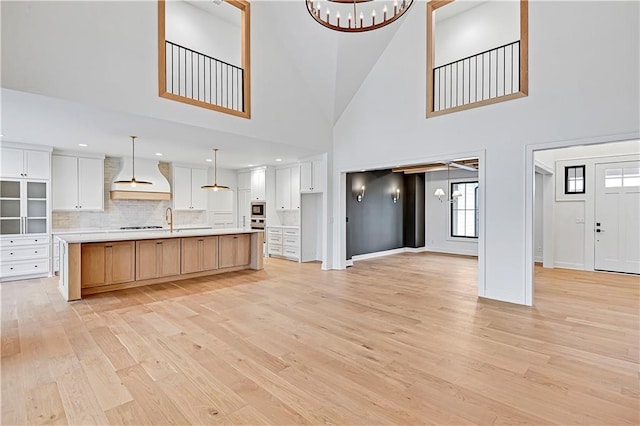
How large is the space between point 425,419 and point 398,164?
180 inches

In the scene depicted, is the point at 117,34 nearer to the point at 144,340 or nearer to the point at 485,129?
the point at 144,340

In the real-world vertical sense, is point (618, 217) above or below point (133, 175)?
below

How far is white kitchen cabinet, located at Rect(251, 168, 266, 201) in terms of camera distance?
29.2ft

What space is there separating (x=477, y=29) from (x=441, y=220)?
535 centimetres

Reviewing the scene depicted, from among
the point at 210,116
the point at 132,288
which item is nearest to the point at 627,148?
the point at 210,116

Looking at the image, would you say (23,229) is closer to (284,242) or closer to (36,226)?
(36,226)

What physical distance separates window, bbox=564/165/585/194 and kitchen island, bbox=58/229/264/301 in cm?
682

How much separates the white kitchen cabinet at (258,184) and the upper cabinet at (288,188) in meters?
0.42

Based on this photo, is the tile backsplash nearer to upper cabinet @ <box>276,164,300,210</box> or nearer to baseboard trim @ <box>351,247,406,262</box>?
upper cabinet @ <box>276,164,300,210</box>

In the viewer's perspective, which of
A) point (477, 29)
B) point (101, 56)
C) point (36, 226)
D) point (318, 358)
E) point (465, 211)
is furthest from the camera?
point (465, 211)

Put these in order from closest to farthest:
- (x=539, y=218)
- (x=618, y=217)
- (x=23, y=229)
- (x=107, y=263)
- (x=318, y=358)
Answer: (x=318, y=358) < (x=107, y=263) < (x=23, y=229) < (x=618, y=217) < (x=539, y=218)

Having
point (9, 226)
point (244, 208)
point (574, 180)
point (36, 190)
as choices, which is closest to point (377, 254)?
point (244, 208)

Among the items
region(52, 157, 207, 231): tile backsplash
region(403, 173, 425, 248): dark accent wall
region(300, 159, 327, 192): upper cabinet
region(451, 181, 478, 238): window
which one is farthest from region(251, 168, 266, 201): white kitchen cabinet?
region(451, 181, 478, 238): window

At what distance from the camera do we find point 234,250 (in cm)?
668
